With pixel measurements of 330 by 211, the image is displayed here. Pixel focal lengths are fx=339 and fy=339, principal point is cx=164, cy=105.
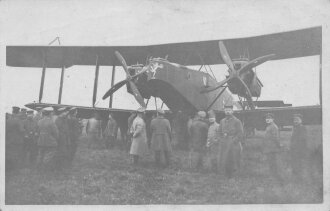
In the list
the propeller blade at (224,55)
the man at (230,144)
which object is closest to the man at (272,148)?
the man at (230,144)

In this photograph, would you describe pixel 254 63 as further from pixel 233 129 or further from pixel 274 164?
pixel 274 164

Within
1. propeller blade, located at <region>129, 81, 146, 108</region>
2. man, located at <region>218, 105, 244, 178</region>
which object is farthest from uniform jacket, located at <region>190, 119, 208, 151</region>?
propeller blade, located at <region>129, 81, 146, 108</region>

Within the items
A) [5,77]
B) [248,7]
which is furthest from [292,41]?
[5,77]

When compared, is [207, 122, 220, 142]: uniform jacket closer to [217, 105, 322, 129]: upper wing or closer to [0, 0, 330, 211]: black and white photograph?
Answer: [0, 0, 330, 211]: black and white photograph

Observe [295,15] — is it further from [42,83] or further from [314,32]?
[42,83]

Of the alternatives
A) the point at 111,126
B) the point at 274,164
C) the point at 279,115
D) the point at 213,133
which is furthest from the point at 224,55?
the point at 111,126

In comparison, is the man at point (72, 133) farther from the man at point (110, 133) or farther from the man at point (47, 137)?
the man at point (110, 133)

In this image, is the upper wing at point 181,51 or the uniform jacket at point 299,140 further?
the upper wing at point 181,51
